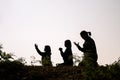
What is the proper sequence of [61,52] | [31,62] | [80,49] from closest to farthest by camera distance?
[31,62] < [80,49] < [61,52]

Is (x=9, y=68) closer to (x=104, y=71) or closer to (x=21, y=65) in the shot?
(x=21, y=65)

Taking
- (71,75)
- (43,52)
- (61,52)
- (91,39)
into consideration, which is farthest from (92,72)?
(43,52)

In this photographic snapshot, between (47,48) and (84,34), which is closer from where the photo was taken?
(84,34)

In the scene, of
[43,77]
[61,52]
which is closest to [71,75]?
[43,77]

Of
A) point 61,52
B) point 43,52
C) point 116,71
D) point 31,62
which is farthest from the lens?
point 43,52

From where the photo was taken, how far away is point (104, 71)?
789cm

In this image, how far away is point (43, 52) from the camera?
15.4 metres

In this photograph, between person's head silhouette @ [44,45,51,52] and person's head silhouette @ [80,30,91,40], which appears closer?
person's head silhouette @ [80,30,91,40]

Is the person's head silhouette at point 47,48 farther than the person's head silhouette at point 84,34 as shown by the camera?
Yes

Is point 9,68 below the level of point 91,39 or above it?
below

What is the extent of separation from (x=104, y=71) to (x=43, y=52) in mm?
7734

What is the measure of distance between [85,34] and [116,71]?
3553mm

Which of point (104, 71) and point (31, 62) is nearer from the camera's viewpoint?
point (104, 71)

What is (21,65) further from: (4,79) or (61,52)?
(61,52)
